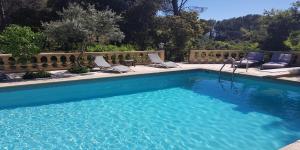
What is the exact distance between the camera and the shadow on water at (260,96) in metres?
8.17

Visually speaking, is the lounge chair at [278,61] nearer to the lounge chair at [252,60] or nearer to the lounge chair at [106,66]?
the lounge chair at [252,60]

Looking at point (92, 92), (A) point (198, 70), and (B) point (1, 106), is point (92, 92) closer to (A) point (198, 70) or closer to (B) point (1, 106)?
(B) point (1, 106)

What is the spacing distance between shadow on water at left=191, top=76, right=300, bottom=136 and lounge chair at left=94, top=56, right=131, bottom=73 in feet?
10.1

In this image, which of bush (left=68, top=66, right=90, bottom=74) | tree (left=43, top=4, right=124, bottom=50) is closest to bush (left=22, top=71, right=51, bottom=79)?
bush (left=68, top=66, right=90, bottom=74)

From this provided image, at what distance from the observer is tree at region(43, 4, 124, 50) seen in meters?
12.6

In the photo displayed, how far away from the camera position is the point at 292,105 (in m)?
9.41

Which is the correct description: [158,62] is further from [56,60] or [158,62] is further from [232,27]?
[232,27]

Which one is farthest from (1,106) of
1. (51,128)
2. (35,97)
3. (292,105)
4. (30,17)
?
(30,17)

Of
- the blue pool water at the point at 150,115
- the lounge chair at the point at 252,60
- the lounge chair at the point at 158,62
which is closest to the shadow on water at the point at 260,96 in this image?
the blue pool water at the point at 150,115

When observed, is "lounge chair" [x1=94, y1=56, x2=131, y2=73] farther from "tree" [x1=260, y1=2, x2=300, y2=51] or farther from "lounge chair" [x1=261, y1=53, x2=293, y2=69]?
"tree" [x1=260, y1=2, x2=300, y2=51]

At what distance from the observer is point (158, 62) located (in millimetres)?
15680

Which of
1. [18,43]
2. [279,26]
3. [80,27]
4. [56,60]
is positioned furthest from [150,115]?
[279,26]

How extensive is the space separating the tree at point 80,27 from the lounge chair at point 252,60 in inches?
238

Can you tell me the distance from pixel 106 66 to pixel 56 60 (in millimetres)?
2415
